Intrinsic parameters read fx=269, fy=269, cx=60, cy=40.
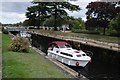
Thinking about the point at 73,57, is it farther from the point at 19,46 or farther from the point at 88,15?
the point at 88,15

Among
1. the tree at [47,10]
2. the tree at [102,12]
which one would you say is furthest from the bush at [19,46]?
the tree at [47,10]

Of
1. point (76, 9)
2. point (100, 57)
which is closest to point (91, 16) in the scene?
point (76, 9)

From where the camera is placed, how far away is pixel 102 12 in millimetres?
54688

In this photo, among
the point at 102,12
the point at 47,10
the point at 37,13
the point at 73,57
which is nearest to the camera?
the point at 73,57

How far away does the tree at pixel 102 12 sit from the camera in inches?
2062

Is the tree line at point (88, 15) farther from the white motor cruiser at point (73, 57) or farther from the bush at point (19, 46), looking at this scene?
the bush at point (19, 46)

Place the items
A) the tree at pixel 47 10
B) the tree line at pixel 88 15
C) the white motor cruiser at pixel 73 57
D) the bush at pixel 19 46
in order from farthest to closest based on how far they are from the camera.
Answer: the tree at pixel 47 10 < the tree line at pixel 88 15 < the white motor cruiser at pixel 73 57 < the bush at pixel 19 46

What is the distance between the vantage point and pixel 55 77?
1262 centimetres

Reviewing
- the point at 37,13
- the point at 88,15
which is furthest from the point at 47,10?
the point at 88,15

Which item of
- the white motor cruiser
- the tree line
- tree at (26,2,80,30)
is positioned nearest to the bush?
the white motor cruiser

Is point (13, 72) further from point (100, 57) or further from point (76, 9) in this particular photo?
point (76, 9)

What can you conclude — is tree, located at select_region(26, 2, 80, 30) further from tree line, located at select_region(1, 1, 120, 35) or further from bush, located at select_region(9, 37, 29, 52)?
bush, located at select_region(9, 37, 29, 52)

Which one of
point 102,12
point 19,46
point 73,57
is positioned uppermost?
point 102,12

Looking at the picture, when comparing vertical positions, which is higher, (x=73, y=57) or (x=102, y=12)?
(x=102, y=12)
